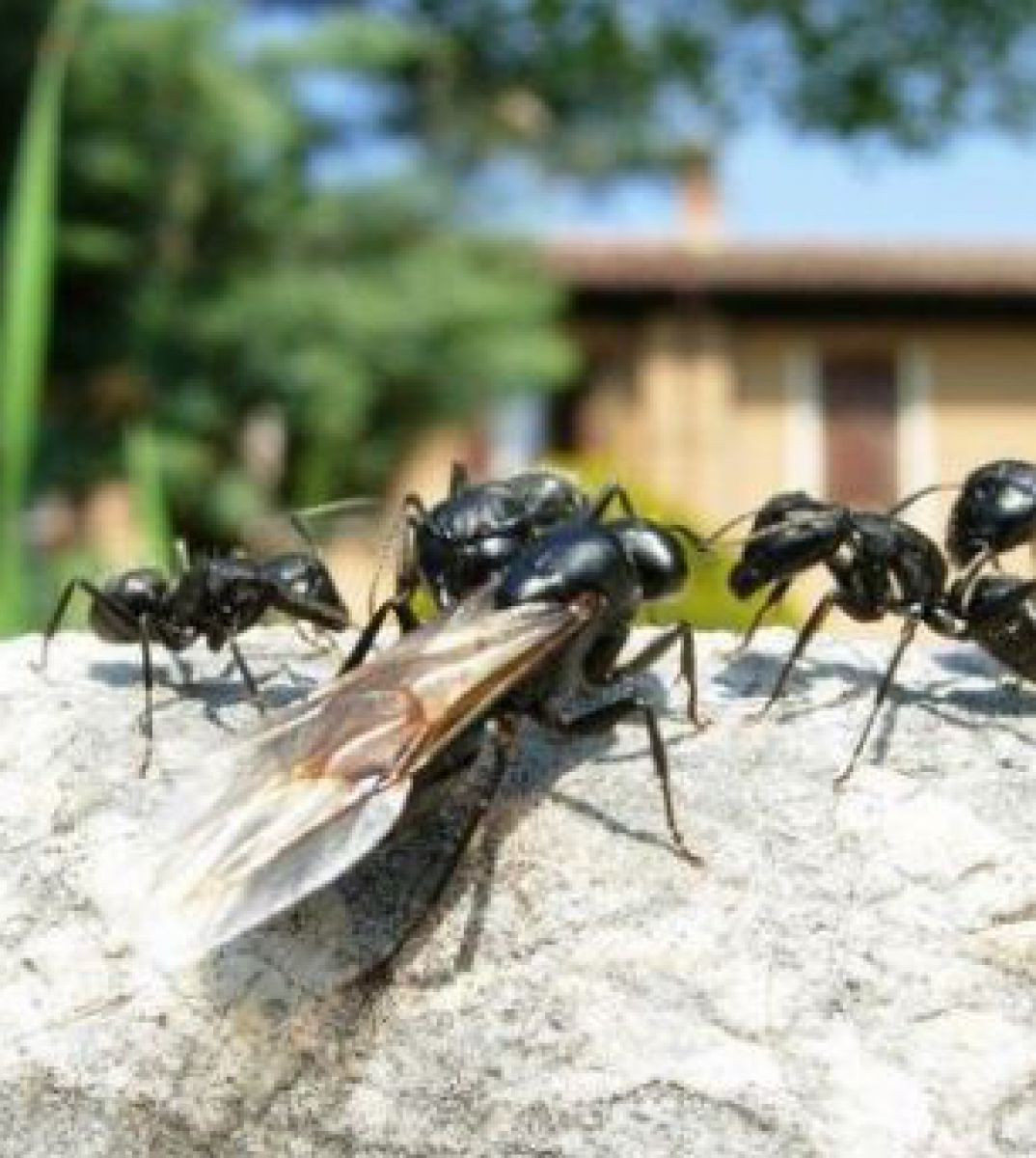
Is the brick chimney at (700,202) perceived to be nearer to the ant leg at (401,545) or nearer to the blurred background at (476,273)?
the blurred background at (476,273)

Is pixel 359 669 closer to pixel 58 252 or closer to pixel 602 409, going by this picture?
pixel 58 252

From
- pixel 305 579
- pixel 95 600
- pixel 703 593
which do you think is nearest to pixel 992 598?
pixel 305 579

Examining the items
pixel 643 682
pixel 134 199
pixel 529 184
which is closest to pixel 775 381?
pixel 529 184

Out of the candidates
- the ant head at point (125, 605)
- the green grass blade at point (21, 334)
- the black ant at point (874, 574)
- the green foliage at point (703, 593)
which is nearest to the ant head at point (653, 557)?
the black ant at point (874, 574)

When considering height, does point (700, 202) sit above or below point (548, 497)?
below

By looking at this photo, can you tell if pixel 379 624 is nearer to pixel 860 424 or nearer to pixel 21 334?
pixel 21 334

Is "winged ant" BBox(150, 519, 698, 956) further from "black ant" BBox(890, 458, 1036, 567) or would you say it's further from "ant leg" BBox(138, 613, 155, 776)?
"black ant" BBox(890, 458, 1036, 567)
